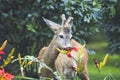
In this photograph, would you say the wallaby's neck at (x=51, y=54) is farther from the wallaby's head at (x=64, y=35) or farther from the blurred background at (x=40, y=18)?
the blurred background at (x=40, y=18)

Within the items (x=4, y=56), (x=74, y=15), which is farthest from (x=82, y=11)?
(x=4, y=56)

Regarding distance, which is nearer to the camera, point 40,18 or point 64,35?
point 64,35

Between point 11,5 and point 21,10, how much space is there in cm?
32

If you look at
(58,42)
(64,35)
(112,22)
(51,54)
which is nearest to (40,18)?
(112,22)

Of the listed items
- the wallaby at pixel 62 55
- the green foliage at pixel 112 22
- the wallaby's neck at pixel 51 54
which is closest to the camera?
the wallaby at pixel 62 55

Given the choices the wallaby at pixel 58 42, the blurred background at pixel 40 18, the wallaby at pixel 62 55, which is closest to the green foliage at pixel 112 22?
the blurred background at pixel 40 18

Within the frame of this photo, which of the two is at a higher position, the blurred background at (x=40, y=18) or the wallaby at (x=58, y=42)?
the wallaby at (x=58, y=42)

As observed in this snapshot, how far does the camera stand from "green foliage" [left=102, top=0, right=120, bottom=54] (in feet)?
40.9

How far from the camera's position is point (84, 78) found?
29.8 feet

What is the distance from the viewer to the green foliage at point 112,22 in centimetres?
1246

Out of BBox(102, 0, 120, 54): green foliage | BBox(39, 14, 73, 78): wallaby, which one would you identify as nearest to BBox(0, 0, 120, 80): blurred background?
BBox(102, 0, 120, 54): green foliage

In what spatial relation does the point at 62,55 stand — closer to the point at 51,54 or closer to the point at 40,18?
the point at 51,54

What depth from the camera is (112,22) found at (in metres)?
13.2

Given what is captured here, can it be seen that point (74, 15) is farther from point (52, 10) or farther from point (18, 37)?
point (18, 37)
